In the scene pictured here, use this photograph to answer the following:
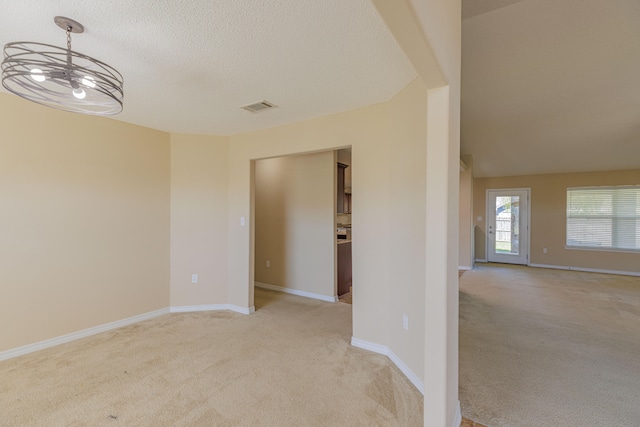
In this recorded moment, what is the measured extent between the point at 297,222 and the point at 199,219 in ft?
5.10

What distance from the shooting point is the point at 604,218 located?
661cm

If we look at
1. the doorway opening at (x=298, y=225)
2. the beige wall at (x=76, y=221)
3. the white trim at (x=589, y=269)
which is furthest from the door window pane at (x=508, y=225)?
the beige wall at (x=76, y=221)

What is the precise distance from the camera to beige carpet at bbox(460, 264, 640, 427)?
6.31ft

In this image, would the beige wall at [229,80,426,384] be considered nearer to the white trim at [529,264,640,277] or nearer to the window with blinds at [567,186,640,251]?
the white trim at [529,264,640,277]

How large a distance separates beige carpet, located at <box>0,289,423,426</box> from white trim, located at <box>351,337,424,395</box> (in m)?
0.06

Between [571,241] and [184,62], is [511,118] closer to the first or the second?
[184,62]

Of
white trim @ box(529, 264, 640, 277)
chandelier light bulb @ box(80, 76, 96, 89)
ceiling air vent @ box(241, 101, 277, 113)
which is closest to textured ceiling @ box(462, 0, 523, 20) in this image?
ceiling air vent @ box(241, 101, 277, 113)

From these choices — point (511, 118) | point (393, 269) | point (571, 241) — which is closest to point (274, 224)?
point (393, 269)

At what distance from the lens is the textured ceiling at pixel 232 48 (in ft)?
5.08

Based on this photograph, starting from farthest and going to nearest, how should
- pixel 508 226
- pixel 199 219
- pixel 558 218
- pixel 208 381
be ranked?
1. pixel 508 226
2. pixel 558 218
3. pixel 199 219
4. pixel 208 381

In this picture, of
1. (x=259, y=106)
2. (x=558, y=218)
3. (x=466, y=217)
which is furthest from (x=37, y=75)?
(x=558, y=218)

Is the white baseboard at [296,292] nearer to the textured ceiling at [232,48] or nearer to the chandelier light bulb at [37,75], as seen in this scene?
the textured ceiling at [232,48]

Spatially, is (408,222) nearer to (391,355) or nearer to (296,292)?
(391,355)

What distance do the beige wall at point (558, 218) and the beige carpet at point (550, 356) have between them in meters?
1.93
